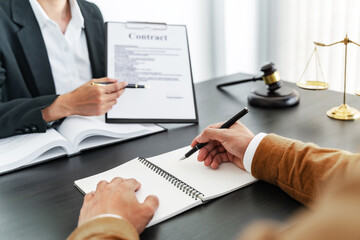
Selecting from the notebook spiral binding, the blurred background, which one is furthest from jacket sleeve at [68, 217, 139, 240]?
the blurred background

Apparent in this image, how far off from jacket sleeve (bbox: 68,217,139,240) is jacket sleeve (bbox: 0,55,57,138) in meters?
0.70

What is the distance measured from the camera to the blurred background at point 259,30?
2.69m

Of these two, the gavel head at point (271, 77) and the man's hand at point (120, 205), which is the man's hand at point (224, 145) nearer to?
the man's hand at point (120, 205)

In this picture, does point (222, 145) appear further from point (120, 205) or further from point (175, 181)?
point (120, 205)

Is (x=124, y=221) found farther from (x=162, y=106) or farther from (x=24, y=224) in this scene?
(x=162, y=106)

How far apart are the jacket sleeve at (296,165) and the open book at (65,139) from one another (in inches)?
19.2

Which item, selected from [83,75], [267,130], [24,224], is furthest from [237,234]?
[83,75]

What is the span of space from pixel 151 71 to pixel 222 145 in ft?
1.69

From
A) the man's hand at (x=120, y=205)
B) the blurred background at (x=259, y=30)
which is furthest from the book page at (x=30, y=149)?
the blurred background at (x=259, y=30)

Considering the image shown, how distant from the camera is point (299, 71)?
3.06 m

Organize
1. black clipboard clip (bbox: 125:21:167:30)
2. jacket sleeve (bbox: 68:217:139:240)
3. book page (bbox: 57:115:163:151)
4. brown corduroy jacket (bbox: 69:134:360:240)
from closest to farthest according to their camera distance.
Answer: brown corduroy jacket (bbox: 69:134:360:240) → jacket sleeve (bbox: 68:217:139:240) → book page (bbox: 57:115:163:151) → black clipboard clip (bbox: 125:21:167:30)

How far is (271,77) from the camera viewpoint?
1.57 meters

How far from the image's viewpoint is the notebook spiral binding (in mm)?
916

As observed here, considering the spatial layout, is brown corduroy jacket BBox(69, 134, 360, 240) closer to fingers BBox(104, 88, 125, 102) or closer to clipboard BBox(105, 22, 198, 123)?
clipboard BBox(105, 22, 198, 123)
